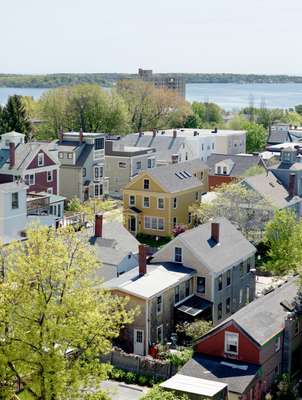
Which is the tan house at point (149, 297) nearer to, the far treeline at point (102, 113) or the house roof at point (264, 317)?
the house roof at point (264, 317)

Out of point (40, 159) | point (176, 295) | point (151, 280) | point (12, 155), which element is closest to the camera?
point (151, 280)

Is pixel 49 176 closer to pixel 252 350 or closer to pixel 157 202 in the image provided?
pixel 157 202

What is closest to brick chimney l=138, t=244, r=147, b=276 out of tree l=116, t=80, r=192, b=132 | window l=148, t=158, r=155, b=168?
window l=148, t=158, r=155, b=168

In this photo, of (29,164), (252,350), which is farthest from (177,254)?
(29,164)

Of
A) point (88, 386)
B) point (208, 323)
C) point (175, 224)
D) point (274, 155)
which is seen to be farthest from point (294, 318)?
point (274, 155)

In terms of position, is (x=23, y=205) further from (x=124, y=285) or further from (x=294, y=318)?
(x=294, y=318)

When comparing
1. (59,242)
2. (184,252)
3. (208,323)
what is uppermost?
(59,242)

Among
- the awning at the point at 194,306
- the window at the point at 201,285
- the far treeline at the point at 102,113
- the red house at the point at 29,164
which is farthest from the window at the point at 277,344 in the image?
the far treeline at the point at 102,113
